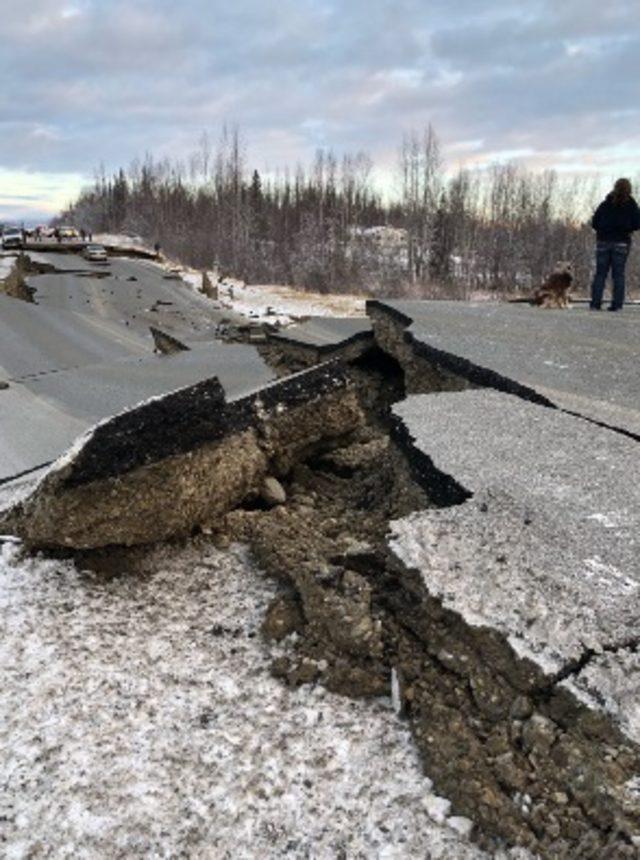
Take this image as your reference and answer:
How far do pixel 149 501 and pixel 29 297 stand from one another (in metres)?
16.2

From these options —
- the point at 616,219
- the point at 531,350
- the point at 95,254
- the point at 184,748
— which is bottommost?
the point at 184,748

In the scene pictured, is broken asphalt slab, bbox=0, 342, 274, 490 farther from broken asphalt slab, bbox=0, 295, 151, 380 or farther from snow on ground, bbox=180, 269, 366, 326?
snow on ground, bbox=180, 269, 366, 326

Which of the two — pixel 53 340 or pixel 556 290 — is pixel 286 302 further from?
pixel 556 290

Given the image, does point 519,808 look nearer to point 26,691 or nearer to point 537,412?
point 26,691

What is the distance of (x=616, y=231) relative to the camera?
917 cm

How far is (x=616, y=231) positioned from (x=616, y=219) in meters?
0.16

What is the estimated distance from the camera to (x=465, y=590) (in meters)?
2.32

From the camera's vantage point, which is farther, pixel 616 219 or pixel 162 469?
pixel 616 219

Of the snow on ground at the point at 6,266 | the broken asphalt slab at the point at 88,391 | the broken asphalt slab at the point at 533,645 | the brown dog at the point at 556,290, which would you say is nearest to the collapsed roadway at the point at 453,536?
the broken asphalt slab at the point at 533,645

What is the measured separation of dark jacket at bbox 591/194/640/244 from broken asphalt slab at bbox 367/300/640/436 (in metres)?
1.04

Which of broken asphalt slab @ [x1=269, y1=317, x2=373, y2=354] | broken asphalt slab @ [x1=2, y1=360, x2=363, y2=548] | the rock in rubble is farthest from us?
broken asphalt slab @ [x1=269, y1=317, x2=373, y2=354]

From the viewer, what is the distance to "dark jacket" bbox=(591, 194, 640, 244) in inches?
354

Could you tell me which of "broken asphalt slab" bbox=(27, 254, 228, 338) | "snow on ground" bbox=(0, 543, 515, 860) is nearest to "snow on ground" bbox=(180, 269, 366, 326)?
"broken asphalt slab" bbox=(27, 254, 228, 338)

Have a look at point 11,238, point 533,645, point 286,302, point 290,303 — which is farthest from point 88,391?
point 11,238
